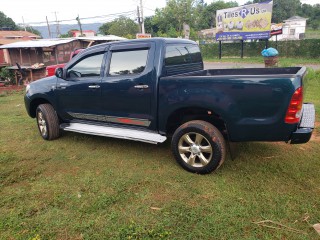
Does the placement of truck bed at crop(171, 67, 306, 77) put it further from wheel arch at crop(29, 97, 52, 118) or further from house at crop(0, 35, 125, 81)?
house at crop(0, 35, 125, 81)

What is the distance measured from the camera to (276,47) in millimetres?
25156

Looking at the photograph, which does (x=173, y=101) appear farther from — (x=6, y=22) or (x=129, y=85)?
(x=6, y=22)

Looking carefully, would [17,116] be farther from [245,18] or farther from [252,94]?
[245,18]

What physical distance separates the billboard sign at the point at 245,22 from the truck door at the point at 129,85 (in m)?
22.7

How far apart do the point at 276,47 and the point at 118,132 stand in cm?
2452

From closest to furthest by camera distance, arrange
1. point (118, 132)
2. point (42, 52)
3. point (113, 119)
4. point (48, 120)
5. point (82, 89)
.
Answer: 1. point (118, 132)
2. point (113, 119)
3. point (82, 89)
4. point (48, 120)
5. point (42, 52)

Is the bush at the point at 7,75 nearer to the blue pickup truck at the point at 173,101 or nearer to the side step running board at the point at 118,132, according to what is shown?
the blue pickup truck at the point at 173,101

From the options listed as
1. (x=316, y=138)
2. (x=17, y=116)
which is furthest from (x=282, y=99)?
(x=17, y=116)

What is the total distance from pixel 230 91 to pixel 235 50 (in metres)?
27.6

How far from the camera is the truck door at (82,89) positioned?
14.5 feet

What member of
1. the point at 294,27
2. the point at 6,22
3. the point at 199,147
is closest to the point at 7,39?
the point at 199,147

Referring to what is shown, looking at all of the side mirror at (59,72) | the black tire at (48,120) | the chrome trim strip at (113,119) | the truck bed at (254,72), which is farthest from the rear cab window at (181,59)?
the black tire at (48,120)

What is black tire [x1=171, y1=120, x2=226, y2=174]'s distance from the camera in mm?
3467

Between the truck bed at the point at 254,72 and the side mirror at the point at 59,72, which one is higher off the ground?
the side mirror at the point at 59,72
